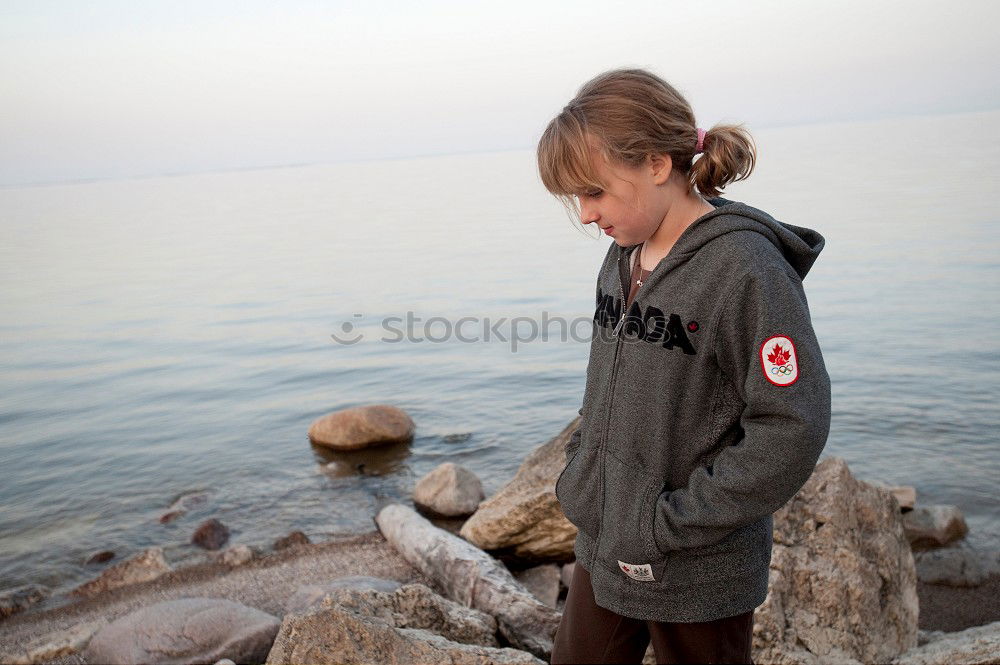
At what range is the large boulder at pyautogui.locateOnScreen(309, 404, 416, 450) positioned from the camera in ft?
31.0

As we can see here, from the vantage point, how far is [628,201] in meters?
2.30

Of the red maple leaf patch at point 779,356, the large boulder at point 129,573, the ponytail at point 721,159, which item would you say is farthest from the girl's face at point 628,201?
the large boulder at point 129,573

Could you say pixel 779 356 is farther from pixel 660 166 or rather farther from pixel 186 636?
pixel 186 636

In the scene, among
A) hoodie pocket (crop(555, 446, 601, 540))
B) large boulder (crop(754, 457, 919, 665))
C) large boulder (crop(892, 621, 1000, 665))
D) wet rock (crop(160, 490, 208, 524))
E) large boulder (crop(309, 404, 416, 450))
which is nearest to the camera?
hoodie pocket (crop(555, 446, 601, 540))

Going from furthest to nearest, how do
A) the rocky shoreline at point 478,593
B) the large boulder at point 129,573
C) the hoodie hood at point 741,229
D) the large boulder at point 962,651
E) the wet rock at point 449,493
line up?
the wet rock at point 449,493 → the large boulder at point 129,573 → the rocky shoreline at point 478,593 → the large boulder at point 962,651 → the hoodie hood at point 741,229

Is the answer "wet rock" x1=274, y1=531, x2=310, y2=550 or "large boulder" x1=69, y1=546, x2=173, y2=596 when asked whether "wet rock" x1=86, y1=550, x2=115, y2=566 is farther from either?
"wet rock" x1=274, y1=531, x2=310, y2=550

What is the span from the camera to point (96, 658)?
15.3ft

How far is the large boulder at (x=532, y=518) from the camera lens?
5.69 m

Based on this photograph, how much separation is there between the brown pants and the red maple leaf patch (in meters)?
0.76

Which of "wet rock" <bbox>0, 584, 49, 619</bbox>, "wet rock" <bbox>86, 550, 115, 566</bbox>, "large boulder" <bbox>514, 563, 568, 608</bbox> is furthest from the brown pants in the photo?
"wet rock" <bbox>86, 550, 115, 566</bbox>

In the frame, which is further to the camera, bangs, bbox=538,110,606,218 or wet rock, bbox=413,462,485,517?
wet rock, bbox=413,462,485,517

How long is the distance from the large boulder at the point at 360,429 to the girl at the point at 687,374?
7.23 metres

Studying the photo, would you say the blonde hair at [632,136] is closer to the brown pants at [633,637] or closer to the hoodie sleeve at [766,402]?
the hoodie sleeve at [766,402]

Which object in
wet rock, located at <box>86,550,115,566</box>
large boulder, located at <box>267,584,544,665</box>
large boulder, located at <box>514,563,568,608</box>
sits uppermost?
large boulder, located at <box>267,584,544,665</box>
